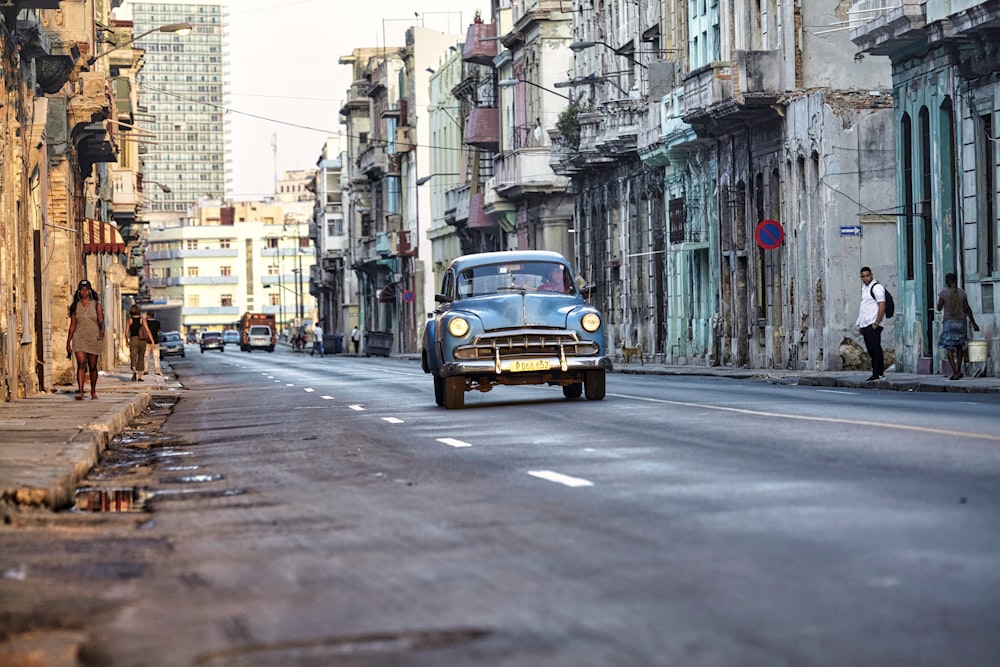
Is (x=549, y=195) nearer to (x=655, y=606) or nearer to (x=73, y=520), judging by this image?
(x=73, y=520)

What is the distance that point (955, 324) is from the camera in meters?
33.0

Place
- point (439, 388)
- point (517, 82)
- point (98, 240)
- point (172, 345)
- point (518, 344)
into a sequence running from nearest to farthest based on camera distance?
point (518, 344)
point (439, 388)
point (98, 240)
point (517, 82)
point (172, 345)

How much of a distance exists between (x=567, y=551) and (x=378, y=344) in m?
94.4

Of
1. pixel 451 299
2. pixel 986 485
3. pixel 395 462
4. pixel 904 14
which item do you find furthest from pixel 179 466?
pixel 904 14

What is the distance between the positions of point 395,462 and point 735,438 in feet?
9.37

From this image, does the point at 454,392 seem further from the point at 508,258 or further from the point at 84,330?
the point at 84,330

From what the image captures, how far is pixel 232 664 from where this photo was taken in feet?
21.5

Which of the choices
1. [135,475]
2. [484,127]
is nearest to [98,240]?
[484,127]

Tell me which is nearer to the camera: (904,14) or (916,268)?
(904,14)

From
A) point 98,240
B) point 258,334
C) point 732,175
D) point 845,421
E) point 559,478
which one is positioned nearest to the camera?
point 559,478

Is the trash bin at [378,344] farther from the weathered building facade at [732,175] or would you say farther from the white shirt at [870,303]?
the white shirt at [870,303]

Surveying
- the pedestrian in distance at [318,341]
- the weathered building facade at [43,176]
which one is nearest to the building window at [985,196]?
the weathered building facade at [43,176]

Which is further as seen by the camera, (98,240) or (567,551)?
(98,240)

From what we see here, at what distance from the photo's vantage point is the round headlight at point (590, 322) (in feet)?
81.8
